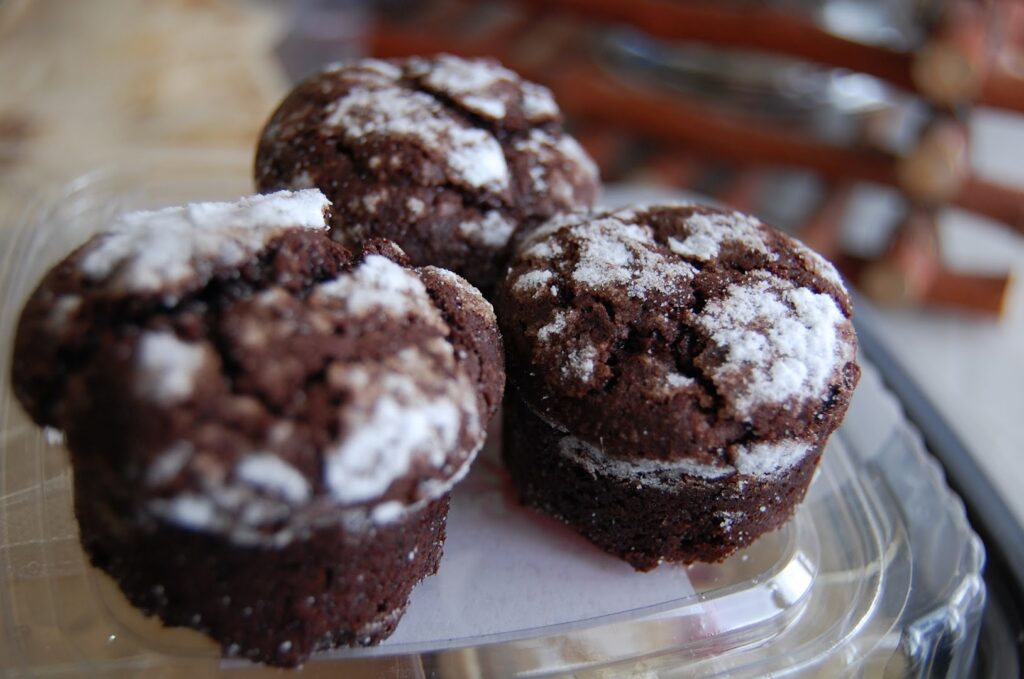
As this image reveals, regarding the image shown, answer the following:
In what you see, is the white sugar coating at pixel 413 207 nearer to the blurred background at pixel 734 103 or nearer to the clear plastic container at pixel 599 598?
the clear plastic container at pixel 599 598

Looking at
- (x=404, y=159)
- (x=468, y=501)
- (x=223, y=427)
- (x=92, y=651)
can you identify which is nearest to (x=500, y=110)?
(x=404, y=159)

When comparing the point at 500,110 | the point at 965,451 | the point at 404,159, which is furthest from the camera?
the point at 965,451

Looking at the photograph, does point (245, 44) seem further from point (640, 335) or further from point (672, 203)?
point (640, 335)

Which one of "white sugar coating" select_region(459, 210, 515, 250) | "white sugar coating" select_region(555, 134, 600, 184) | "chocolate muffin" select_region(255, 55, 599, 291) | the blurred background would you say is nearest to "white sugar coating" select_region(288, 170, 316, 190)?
"chocolate muffin" select_region(255, 55, 599, 291)

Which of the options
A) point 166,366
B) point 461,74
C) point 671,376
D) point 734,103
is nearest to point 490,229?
point 461,74

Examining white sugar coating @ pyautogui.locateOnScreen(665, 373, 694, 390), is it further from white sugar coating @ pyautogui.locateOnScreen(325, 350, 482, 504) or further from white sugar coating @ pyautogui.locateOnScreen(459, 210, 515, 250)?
white sugar coating @ pyautogui.locateOnScreen(459, 210, 515, 250)

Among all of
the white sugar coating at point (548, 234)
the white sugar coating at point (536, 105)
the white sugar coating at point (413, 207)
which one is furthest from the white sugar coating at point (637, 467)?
the white sugar coating at point (536, 105)

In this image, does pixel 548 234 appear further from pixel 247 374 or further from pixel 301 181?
pixel 247 374
